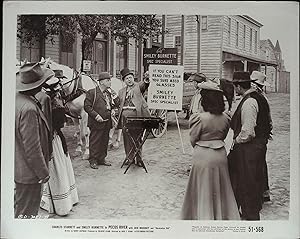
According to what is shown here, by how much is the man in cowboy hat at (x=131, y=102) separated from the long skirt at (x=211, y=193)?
27 cm

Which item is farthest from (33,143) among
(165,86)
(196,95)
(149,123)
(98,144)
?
(196,95)

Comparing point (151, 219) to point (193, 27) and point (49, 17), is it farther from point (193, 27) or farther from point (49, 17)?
point (49, 17)

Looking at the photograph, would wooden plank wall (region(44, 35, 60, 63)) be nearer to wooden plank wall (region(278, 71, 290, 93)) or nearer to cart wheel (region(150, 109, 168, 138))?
cart wheel (region(150, 109, 168, 138))

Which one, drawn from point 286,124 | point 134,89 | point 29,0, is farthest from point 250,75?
point 29,0

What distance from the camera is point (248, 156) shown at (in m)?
1.83

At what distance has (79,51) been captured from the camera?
188 cm

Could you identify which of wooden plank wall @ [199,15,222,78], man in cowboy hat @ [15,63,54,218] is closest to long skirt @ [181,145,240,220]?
wooden plank wall @ [199,15,222,78]

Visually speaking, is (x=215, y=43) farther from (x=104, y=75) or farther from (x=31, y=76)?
(x=31, y=76)

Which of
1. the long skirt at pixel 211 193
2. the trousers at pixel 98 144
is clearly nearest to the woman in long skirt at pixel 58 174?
the trousers at pixel 98 144

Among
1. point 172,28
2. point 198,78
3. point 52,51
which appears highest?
point 172,28

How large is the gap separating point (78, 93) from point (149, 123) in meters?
0.34

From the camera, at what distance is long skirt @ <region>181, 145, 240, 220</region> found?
1.83 metres

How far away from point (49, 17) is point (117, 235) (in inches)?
38.7

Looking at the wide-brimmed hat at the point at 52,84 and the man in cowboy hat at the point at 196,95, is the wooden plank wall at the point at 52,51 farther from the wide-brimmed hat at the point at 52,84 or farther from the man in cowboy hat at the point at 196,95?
the man in cowboy hat at the point at 196,95
